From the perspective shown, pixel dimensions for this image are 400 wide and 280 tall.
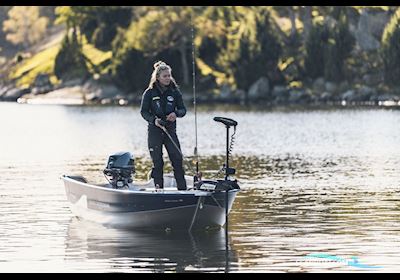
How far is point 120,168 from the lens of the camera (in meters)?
31.2

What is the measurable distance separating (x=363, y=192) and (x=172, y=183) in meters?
8.64

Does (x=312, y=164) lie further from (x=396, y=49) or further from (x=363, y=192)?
(x=396, y=49)

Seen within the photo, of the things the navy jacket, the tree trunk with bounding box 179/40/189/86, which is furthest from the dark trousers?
the tree trunk with bounding box 179/40/189/86

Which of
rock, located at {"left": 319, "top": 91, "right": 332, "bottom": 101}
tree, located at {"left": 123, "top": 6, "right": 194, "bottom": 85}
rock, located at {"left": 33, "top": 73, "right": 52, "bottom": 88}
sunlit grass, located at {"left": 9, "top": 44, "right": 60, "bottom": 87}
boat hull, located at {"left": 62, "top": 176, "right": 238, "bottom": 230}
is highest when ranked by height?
tree, located at {"left": 123, "top": 6, "right": 194, "bottom": 85}

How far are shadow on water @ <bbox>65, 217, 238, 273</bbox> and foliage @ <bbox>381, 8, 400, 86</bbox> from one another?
111m

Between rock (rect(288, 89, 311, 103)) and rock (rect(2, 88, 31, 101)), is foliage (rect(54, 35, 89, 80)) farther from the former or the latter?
rock (rect(288, 89, 311, 103))

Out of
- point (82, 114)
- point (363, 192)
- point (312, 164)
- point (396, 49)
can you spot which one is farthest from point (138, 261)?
point (396, 49)

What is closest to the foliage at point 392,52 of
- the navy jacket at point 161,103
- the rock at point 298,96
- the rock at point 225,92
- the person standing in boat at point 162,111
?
the rock at point 298,96

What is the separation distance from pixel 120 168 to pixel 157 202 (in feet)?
9.43

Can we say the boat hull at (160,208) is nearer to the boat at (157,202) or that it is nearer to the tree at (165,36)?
the boat at (157,202)

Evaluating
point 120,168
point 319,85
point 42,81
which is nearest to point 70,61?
point 42,81

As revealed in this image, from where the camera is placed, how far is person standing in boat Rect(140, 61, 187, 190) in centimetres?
2925

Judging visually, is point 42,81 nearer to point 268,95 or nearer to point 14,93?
point 14,93

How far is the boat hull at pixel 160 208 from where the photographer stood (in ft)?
92.8
